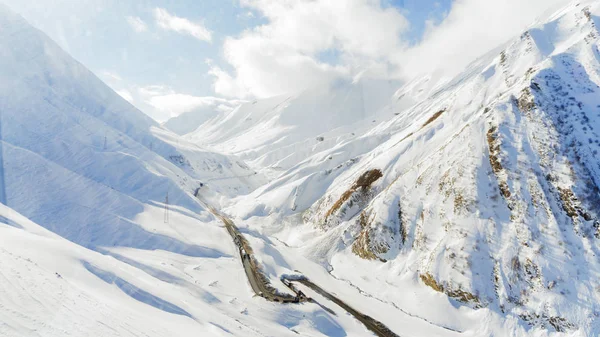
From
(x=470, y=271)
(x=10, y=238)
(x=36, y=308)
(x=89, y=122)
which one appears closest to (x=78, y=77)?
(x=89, y=122)

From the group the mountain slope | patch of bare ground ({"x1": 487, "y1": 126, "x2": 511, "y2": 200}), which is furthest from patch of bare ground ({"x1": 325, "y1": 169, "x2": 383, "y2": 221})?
patch of bare ground ({"x1": 487, "y1": 126, "x2": 511, "y2": 200})

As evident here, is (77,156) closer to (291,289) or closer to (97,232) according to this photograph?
(97,232)

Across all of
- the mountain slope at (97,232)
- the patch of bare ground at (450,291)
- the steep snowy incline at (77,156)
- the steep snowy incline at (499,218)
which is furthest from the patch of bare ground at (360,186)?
the steep snowy incline at (77,156)

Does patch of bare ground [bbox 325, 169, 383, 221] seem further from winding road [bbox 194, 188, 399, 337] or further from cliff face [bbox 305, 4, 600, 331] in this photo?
winding road [bbox 194, 188, 399, 337]

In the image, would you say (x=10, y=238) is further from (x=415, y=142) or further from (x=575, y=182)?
(x=415, y=142)

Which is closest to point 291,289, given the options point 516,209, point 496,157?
point 516,209

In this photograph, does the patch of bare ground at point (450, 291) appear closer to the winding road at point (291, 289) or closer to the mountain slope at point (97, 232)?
the winding road at point (291, 289)
